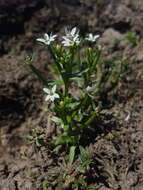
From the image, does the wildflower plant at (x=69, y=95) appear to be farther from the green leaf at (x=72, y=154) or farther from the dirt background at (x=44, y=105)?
the dirt background at (x=44, y=105)

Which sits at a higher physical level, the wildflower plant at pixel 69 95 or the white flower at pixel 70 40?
the white flower at pixel 70 40

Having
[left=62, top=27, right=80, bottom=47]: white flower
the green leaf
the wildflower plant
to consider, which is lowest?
the green leaf

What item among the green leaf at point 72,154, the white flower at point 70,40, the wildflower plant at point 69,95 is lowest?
the green leaf at point 72,154

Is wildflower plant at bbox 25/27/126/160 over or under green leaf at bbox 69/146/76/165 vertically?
over

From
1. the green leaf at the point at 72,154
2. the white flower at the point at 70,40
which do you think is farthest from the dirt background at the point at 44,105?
the white flower at the point at 70,40

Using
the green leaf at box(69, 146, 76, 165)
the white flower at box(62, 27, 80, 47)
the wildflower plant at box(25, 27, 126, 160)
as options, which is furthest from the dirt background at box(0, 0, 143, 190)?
the white flower at box(62, 27, 80, 47)

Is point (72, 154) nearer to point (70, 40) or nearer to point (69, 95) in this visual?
point (69, 95)

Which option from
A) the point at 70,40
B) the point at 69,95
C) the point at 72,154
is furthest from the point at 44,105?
the point at 70,40

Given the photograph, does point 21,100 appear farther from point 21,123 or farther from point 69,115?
point 69,115

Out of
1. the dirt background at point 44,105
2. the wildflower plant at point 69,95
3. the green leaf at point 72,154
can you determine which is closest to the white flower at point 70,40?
the wildflower plant at point 69,95

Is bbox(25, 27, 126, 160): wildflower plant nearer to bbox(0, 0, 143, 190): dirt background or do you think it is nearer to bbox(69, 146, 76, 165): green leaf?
bbox(69, 146, 76, 165): green leaf

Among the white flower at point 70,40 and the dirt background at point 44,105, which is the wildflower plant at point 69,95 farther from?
the dirt background at point 44,105
